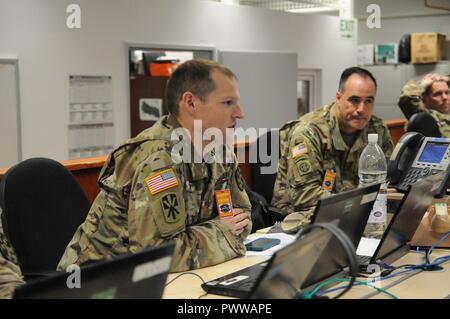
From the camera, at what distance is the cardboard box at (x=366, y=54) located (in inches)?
366

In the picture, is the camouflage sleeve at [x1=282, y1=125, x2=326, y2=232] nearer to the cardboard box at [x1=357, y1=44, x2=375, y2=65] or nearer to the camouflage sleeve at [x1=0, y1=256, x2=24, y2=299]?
the camouflage sleeve at [x1=0, y1=256, x2=24, y2=299]

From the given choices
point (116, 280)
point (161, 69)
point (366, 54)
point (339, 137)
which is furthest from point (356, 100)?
point (366, 54)

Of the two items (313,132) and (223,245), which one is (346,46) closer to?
(313,132)

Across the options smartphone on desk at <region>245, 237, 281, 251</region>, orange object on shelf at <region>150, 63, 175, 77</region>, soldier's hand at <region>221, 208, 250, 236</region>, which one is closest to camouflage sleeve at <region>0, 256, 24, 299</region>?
soldier's hand at <region>221, 208, 250, 236</region>

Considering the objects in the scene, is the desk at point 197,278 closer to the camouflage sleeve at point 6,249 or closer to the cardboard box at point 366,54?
the camouflage sleeve at point 6,249

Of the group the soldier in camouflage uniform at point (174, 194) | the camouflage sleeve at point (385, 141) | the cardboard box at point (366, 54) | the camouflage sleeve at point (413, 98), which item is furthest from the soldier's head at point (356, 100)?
the cardboard box at point (366, 54)

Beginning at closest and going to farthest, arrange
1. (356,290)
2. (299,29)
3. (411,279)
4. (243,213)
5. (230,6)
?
(356,290)
(411,279)
(243,213)
(230,6)
(299,29)

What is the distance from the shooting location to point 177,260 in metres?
1.94

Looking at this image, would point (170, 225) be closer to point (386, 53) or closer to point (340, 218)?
point (340, 218)

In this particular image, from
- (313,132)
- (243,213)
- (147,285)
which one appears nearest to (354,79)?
(313,132)

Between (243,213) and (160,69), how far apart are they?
12.6ft

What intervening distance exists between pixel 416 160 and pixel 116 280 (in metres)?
2.15

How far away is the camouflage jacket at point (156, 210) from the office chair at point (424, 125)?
2.91 metres

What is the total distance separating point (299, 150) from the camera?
118 inches
